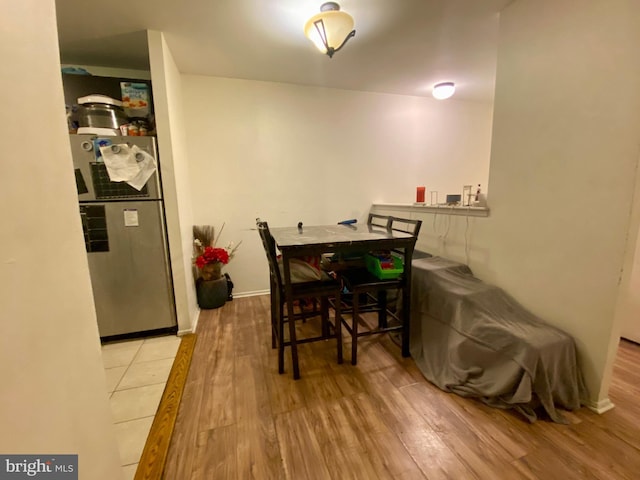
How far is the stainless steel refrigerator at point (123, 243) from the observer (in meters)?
2.04

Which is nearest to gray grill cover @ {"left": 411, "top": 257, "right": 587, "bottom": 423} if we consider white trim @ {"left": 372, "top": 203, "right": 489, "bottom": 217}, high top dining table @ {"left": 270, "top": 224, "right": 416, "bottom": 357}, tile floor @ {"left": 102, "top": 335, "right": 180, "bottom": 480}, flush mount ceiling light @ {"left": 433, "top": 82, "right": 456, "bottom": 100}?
high top dining table @ {"left": 270, "top": 224, "right": 416, "bottom": 357}

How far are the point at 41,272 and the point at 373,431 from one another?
57.8 inches

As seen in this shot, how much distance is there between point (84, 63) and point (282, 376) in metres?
3.29

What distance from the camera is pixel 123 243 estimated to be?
7.07 feet

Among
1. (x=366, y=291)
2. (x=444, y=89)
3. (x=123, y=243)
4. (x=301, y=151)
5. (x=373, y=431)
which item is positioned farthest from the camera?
(x=301, y=151)

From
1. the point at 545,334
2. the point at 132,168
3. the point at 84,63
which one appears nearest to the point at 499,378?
the point at 545,334

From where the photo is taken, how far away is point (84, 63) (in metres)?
2.50

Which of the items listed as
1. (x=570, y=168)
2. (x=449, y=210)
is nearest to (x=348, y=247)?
(x=449, y=210)

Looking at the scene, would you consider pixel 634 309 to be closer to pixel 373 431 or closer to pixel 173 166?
pixel 373 431

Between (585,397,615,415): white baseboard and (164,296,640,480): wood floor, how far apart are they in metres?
0.03

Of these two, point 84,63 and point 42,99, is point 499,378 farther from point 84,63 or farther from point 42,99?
point 84,63

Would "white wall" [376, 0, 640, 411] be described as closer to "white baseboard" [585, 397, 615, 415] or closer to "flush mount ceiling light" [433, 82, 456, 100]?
"white baseboard" [585, 397, 615, 415]

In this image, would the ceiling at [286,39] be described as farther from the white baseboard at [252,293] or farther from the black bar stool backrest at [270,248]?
A: the white baseboard at [252,293]

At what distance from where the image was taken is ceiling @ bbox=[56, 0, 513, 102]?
5.91 ft
